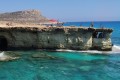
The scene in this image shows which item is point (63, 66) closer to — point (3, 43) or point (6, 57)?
point (6, 57)

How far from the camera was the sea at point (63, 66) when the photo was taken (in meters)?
27.1

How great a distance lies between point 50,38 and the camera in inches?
1666

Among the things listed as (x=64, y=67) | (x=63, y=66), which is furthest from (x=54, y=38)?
(x=64, y=67)

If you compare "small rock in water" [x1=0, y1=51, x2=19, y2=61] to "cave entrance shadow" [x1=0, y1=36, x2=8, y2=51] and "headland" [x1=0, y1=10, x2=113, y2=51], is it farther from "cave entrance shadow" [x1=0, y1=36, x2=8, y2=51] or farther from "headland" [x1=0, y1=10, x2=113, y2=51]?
"cave entrance shadow" [x1=0, y1=36, x2=8, y2=51]

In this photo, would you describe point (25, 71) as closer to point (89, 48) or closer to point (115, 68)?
point (115, 68)

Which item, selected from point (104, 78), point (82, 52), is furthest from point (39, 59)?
point (104, 78)

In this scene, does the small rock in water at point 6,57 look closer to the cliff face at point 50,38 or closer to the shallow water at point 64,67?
the shallow water at point 64,67

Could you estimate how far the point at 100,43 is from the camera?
4294 centimetres

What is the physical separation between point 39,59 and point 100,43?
11890 mm

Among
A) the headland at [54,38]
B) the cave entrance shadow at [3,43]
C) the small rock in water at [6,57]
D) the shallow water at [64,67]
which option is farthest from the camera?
the cave entrance shadow at [3,43]

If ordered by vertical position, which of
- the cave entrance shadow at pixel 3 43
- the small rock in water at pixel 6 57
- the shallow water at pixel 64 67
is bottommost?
the shallow water at pixel 64 67

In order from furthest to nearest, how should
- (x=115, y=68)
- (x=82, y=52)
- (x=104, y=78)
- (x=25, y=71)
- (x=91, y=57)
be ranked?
(x=82, y=52), (x=91, y=57), (x=115, y=68), (x=25, y=71), (x=104, y=78)

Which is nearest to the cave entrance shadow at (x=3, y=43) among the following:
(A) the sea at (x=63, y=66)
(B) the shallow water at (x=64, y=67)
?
(A) the sea at (x=63, y=66)

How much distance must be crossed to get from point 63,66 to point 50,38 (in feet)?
37.6
